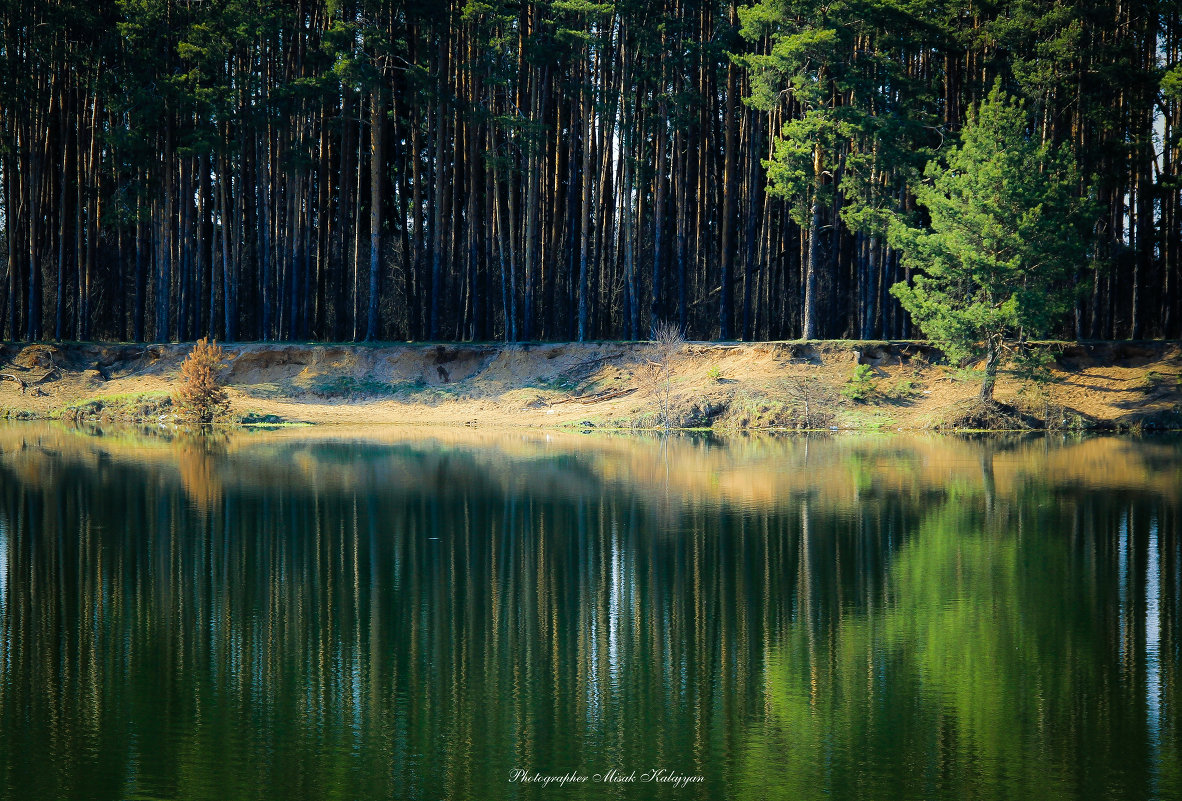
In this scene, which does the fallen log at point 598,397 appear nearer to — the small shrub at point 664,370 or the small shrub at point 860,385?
the small shrub at point 664,370

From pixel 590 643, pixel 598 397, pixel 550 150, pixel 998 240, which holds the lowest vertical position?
pixel 590 643

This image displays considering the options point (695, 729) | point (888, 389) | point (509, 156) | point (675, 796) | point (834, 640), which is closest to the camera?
point (675, 796)

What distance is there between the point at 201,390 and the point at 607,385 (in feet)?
45.4

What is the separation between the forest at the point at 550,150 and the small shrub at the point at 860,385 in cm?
302

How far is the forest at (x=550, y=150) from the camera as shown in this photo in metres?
38.1

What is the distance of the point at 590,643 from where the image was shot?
9734 millimetres

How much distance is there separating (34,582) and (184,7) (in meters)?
37.8

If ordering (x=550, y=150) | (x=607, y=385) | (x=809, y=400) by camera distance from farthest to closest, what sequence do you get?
(x=550, y=150) → (x=607, y=385) → (x=809, y=400)

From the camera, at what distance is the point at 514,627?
10.3m

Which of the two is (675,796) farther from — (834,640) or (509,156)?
(509,156)

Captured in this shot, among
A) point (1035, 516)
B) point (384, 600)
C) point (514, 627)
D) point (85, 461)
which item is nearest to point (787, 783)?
point (514, 627)

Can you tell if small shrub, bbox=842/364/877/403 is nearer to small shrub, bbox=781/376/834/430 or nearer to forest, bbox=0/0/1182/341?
small shrub, bbox=781/376/834/430

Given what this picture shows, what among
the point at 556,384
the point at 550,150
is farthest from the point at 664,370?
the point at 550,150

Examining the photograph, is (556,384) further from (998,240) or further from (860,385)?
(998,240)
